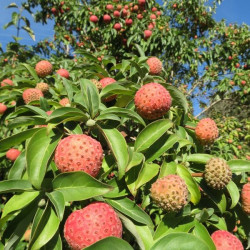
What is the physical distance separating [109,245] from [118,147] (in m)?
0.49

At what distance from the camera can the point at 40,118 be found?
1311mm

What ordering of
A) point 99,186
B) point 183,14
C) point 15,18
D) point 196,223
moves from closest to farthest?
point 99,186, point 196,223, point 15,18, point 183,14

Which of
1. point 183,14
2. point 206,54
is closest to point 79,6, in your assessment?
point 206,54

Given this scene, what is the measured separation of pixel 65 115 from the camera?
46.5 inches

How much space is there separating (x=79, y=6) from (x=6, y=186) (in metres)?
6.50

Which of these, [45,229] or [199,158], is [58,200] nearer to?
[45,229]

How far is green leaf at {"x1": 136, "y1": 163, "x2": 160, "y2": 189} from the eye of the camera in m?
1.20

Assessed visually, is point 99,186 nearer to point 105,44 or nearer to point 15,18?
point 15,18

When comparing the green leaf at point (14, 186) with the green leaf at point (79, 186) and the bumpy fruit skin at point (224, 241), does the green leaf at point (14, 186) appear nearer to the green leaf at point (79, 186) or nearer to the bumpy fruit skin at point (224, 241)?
the green leaf at point (79, 186)

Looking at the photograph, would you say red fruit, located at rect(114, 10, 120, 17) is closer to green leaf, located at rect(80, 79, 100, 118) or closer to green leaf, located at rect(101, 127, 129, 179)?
green leaf, located at rect(80, 79, 100, 118)

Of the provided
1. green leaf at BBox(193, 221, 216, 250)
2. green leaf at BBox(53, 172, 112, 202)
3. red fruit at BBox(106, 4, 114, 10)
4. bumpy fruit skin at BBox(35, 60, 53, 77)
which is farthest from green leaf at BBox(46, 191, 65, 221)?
red fruit at BBox(106, 4, 114, 10)

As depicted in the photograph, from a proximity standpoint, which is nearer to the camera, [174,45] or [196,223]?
[196,223]

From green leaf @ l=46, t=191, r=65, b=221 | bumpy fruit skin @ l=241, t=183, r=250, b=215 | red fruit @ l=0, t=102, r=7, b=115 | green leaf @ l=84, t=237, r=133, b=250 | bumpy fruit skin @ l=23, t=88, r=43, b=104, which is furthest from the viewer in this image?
red fruit @ l=0, t=102, r=7, b=115

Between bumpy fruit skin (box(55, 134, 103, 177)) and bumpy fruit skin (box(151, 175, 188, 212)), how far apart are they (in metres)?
0.30
